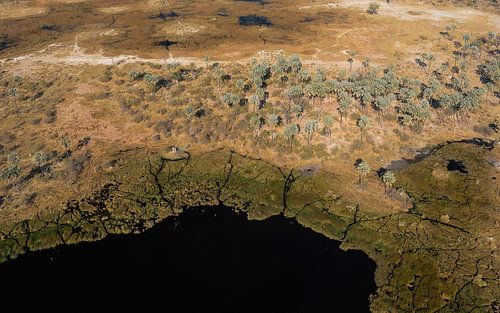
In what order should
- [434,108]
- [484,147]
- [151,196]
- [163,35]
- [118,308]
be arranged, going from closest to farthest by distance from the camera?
[118,308] < [151,196] < [484,147] < [434,108] < [163,35]

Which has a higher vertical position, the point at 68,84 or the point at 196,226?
the point at 68,84

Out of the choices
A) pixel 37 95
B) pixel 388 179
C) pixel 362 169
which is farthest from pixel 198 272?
pixel 37 95

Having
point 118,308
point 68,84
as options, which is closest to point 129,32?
point 68,84

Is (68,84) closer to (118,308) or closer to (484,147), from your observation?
(118,308)

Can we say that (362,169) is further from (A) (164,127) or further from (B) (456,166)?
(A) (164,127)

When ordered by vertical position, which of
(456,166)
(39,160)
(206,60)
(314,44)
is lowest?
(456,166)

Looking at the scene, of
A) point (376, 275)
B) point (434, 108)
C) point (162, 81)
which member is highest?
point (162, 81)

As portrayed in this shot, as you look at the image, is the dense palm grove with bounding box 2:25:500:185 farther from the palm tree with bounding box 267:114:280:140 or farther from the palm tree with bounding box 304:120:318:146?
the palm tree with bounding box 304:120:318:146
